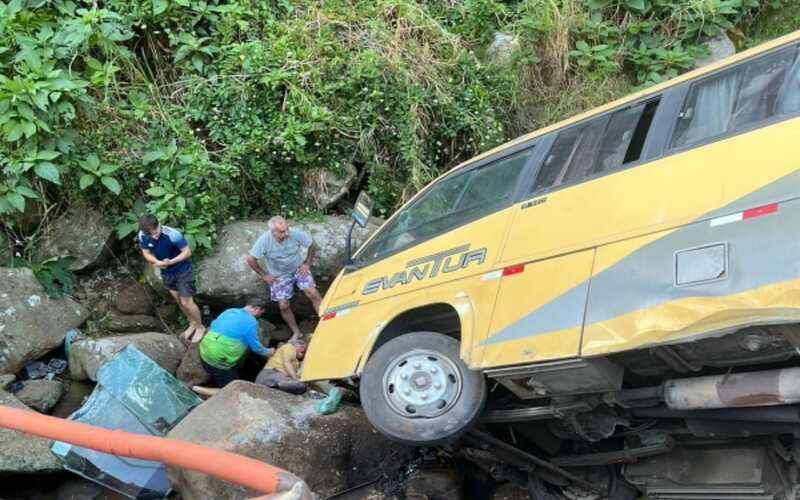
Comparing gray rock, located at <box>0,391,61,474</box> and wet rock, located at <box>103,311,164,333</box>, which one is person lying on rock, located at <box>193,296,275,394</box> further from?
wet rock, located at <box>103,311,164,333</box>

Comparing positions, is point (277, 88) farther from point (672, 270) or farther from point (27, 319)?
point (672, 270)

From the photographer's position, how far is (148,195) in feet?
28.6

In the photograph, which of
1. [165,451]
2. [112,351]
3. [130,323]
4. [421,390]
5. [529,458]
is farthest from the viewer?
[130,323]

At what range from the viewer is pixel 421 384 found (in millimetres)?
4605

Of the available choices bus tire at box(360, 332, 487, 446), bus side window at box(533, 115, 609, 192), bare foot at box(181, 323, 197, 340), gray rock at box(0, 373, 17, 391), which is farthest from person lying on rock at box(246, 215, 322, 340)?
bus side window at box(533, 115, 609, 192)

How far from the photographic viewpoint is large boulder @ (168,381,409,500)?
583 centimetres

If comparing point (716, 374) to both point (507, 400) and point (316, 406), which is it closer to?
point (507, 400)

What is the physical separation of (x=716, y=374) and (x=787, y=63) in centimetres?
158

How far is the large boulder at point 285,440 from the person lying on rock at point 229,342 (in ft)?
3.21

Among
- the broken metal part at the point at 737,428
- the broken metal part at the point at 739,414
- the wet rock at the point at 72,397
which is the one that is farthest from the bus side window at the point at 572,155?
the wet rock at the point at 72,397

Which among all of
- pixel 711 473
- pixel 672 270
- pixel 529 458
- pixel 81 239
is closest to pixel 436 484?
pixel 529 458

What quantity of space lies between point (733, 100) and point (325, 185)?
19.2 ft

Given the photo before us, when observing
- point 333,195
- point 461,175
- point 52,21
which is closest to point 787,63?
point 461,175

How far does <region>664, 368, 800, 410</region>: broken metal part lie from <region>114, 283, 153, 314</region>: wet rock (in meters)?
6.48
